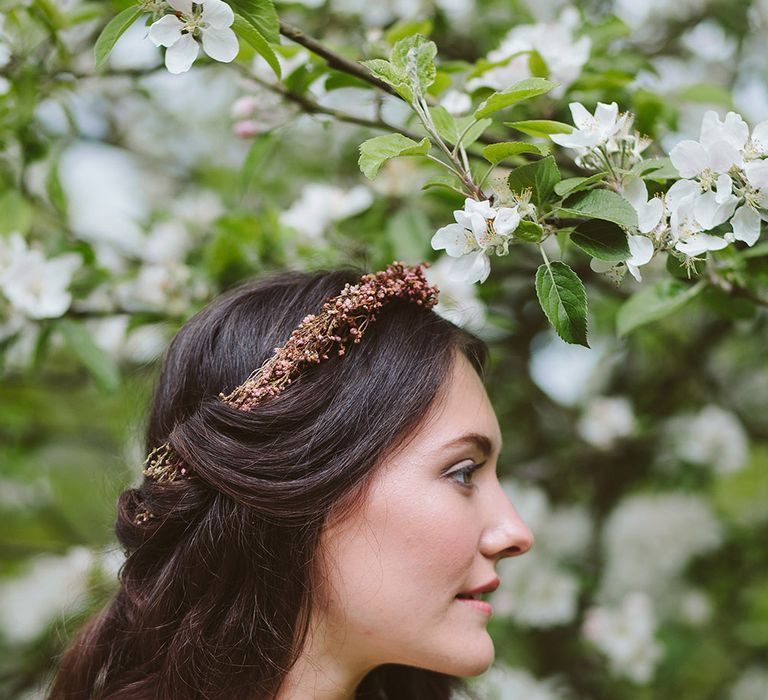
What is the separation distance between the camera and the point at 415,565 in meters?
1.53

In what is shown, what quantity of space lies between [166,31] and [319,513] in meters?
0.83

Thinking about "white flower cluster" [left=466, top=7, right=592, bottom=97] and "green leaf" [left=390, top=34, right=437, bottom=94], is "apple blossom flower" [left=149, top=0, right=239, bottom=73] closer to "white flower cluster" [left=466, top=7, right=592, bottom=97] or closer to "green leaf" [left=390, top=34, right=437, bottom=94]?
"green leaf" [left=390, top=34, right=437, bottom=94]

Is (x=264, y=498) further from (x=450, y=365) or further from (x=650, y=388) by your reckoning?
(x=650, y=388)

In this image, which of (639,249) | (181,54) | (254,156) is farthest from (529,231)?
(254,156)

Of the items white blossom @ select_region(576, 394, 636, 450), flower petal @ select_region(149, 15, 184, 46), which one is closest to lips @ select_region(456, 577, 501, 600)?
flower petal @ select_region(149, 15, 184, 46)

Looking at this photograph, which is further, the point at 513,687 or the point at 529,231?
the point at 513,687

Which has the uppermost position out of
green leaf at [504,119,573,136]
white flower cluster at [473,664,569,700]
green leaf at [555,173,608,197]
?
green leaf at [504,119,573,136]

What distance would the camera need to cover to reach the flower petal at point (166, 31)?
1.33 meters

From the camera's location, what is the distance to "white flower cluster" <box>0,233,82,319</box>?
202cm

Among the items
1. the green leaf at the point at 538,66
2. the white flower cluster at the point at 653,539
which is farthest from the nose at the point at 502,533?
the white flower cluster at the point at 653,539

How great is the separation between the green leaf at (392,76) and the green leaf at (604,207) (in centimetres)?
29

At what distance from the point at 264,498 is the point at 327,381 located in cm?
23

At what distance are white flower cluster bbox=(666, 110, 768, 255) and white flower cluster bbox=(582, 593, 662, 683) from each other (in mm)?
1908

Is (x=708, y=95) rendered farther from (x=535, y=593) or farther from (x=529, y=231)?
(x=535, y=593)
